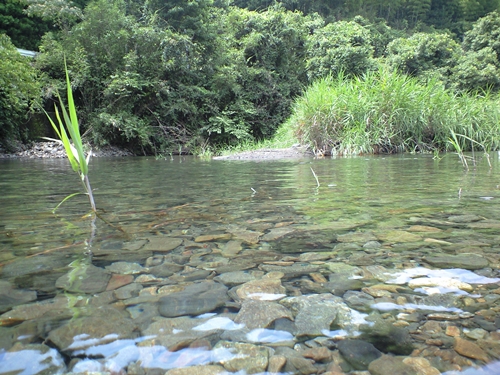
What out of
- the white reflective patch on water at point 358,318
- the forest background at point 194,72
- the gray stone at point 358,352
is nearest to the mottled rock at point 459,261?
the white reflective patch on water at point 358,318

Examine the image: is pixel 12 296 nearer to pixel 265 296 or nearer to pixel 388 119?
pixel 265 296

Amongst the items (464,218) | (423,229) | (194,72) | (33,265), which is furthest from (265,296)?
(194,72)

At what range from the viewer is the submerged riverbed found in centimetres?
61

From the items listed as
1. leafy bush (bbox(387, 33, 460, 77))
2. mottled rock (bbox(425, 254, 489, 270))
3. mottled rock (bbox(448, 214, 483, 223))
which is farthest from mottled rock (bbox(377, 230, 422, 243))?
leafy bush (bbox(387, 33, 460, 77))

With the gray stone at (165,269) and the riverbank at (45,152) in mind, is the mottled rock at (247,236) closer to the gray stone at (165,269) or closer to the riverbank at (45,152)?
the gray stone at (165,269)

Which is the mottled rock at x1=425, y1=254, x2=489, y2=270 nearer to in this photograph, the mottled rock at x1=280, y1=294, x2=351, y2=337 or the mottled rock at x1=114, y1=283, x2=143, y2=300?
the mottled rock at x1=280, y1=294, x2=351, y2=337

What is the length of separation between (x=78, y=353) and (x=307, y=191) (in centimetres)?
194

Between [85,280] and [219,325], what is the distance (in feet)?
1.39

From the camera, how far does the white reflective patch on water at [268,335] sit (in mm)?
670

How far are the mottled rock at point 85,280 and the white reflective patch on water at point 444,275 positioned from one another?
2.39 feet

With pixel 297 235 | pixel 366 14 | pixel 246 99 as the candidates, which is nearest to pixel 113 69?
pixel 246 99

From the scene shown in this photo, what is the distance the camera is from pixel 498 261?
1004mm

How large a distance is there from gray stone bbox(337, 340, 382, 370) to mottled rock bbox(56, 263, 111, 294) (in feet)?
1.91

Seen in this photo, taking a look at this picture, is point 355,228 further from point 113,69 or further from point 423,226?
point 113,69
